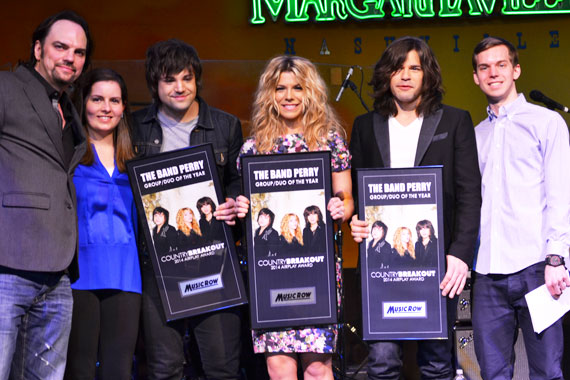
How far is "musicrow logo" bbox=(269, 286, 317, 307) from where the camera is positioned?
264cm

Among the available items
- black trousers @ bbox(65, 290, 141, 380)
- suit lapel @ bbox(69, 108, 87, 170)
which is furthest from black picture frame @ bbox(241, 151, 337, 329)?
suit lapel @ bbox(69, 108, 87, 170)

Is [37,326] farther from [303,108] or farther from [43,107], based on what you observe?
[303,108]

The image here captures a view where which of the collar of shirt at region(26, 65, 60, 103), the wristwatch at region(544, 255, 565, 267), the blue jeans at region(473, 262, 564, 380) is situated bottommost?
the blue jeans at region(473, 262, 564, 380)

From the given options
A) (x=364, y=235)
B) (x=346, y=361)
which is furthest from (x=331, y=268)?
(x=346, y=361)

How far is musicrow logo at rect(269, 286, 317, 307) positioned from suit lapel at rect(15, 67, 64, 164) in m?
0.98

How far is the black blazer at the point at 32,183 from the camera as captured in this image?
2.29m

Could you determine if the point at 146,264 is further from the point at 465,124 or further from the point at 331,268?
the point at 465,124

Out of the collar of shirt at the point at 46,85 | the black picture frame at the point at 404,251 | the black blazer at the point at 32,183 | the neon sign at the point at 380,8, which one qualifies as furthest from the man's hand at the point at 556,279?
the neon sign at the point at 380,8

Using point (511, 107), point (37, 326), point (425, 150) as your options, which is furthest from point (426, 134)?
point (37, 326)

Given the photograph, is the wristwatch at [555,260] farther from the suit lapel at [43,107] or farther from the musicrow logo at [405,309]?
the suit lapel at [43,107]

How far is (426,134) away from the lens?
271 centimetres

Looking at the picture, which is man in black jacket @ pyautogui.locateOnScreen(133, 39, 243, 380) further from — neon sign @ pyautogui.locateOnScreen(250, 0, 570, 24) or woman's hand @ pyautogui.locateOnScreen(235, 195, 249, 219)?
neon sign @ pyautogui.locateOnScreen(250, 0, 570, 24)

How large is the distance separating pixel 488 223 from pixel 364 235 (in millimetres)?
589

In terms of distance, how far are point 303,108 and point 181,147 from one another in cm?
57
